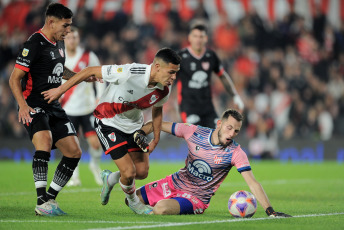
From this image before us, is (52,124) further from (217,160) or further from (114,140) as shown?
(217,160)

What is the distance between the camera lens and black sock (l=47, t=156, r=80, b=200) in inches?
285

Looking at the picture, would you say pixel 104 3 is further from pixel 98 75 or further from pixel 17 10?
pixel 98 75

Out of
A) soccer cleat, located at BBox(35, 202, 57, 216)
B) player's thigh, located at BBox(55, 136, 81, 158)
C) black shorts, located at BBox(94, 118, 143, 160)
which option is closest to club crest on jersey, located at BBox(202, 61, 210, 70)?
black shorts, located at BBox(94, 118, 143, 160)

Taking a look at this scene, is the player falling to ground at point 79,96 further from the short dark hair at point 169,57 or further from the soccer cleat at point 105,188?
the short dark hair at point 169,57

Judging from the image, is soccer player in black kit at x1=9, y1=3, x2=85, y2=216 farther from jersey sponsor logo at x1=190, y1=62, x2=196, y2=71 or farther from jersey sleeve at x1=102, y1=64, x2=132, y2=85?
jersey sponsor logo at x1=190, y1=62, x2=196, y2=71

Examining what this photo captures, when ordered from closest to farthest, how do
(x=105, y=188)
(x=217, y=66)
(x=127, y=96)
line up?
(x=127, y=96), (x=105, y=188), (x=217, y=66)

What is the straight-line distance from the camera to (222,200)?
9273 mm

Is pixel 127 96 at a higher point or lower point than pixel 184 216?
higher

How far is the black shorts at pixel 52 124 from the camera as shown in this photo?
23.0 feet

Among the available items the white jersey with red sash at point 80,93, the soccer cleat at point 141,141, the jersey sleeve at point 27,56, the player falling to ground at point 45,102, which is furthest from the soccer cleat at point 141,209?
the white jersey with red sash at point 80,93

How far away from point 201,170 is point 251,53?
14.9m

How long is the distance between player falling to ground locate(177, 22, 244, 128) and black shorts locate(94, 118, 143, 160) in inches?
125

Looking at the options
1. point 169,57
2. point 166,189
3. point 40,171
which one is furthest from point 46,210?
point 169,57

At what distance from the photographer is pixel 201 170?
7.34 metres
